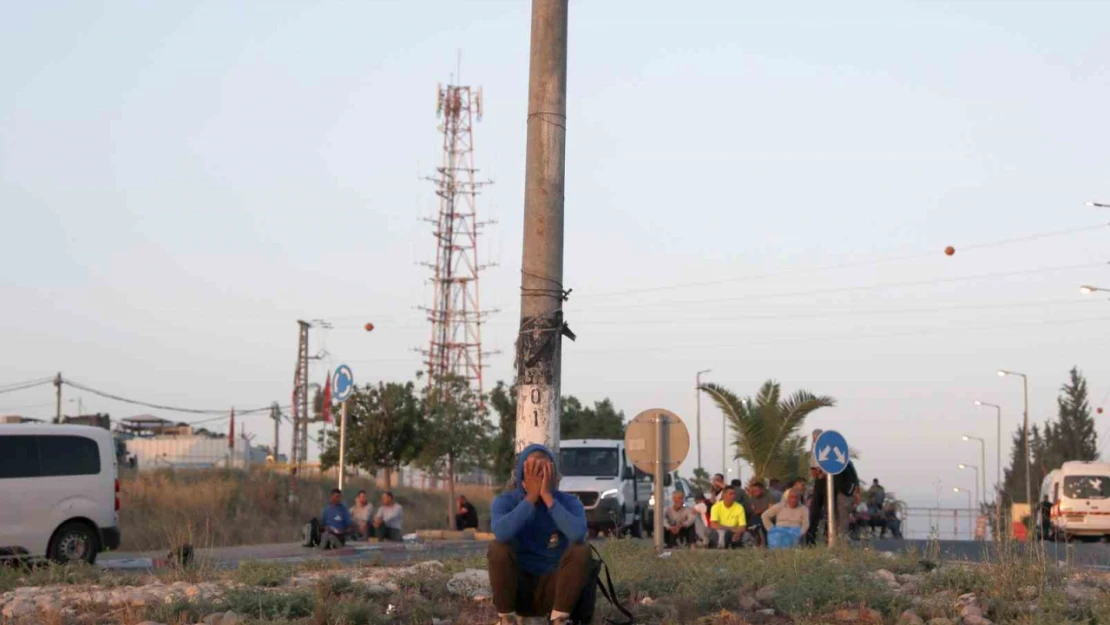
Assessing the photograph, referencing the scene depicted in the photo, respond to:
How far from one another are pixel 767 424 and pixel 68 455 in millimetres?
19437

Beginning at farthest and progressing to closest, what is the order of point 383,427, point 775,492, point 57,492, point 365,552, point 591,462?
1. point 383,427
2. point 591,462
3. point 775,492
4. point 365,552
5. point 57,492

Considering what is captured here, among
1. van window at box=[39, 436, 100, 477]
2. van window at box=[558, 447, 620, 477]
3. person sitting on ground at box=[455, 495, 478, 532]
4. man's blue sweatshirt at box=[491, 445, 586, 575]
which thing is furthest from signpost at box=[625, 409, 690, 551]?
person sitting on ground at box=[455, 495, 478, 532]

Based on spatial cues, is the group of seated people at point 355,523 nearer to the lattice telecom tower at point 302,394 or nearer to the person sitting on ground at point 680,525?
the person sitting on ground at point 680,525

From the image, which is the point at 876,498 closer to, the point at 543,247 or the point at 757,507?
the point at 757,507

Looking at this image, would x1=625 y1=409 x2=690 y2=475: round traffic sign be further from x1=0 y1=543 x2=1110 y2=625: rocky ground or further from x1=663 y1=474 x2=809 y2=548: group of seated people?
x1=663 y1=474 x2=809 y2=548: group of seated people

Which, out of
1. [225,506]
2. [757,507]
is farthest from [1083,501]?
[225,506]

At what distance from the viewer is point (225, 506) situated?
34.0 m

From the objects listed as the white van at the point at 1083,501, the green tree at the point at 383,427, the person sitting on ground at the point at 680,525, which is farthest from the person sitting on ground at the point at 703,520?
the green tree at the point at 383,427

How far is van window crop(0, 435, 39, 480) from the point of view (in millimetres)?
19578

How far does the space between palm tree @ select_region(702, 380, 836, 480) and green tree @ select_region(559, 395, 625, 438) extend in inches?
1261

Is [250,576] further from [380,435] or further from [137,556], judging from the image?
[380,435]

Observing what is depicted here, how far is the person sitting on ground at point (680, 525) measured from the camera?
81.0 ft

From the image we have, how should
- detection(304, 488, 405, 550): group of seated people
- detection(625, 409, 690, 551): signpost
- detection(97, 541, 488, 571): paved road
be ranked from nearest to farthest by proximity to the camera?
detection(625, 409, 690, 551): signpost < detection(97, 541, 488, 571): paved road < detection(304, 488, 405, 550): group of seated people

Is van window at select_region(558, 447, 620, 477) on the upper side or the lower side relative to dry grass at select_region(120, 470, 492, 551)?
upper
